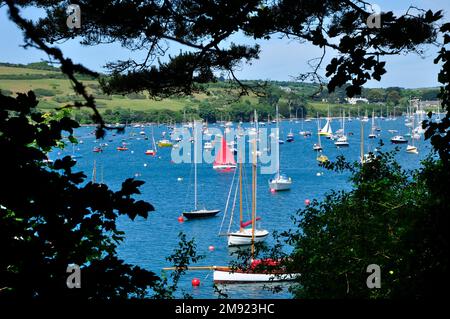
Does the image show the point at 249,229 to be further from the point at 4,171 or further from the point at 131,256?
the point at 4,171

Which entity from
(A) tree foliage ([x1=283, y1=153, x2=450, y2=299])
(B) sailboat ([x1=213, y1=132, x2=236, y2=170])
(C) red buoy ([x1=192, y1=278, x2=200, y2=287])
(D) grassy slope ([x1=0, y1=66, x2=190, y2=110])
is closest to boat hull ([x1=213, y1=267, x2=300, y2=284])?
(C) red buoy ([x1=192, y1=278, x2=200, y2=287])

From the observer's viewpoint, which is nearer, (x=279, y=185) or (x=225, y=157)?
(x=279, y=185)

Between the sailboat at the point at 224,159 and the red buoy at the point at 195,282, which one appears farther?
the sailboat at the point at 224,159

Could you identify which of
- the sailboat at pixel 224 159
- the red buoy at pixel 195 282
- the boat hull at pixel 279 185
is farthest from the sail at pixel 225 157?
the red buoy at pixel 195 282

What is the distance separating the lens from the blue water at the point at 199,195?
101 feet

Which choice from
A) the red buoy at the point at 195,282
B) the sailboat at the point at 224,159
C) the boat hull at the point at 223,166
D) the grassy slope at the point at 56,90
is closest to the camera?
the red buoy at the point at 195,282

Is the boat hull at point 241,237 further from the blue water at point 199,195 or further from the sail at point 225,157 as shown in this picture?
the sail at point 225,157

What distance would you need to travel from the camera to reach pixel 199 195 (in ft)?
171

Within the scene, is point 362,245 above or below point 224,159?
above

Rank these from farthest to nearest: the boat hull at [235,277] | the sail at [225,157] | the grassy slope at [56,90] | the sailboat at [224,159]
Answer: the sailboat at [224,159]
the sail at [225,157]
the grassy slope at [56,90]
the boat hull at [235,277]

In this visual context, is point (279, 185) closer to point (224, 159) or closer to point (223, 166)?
point (224, 159)

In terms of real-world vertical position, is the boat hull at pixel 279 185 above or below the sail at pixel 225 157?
below

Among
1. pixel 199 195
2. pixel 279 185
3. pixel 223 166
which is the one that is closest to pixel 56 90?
pixel 199 195

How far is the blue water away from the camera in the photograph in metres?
30.7
